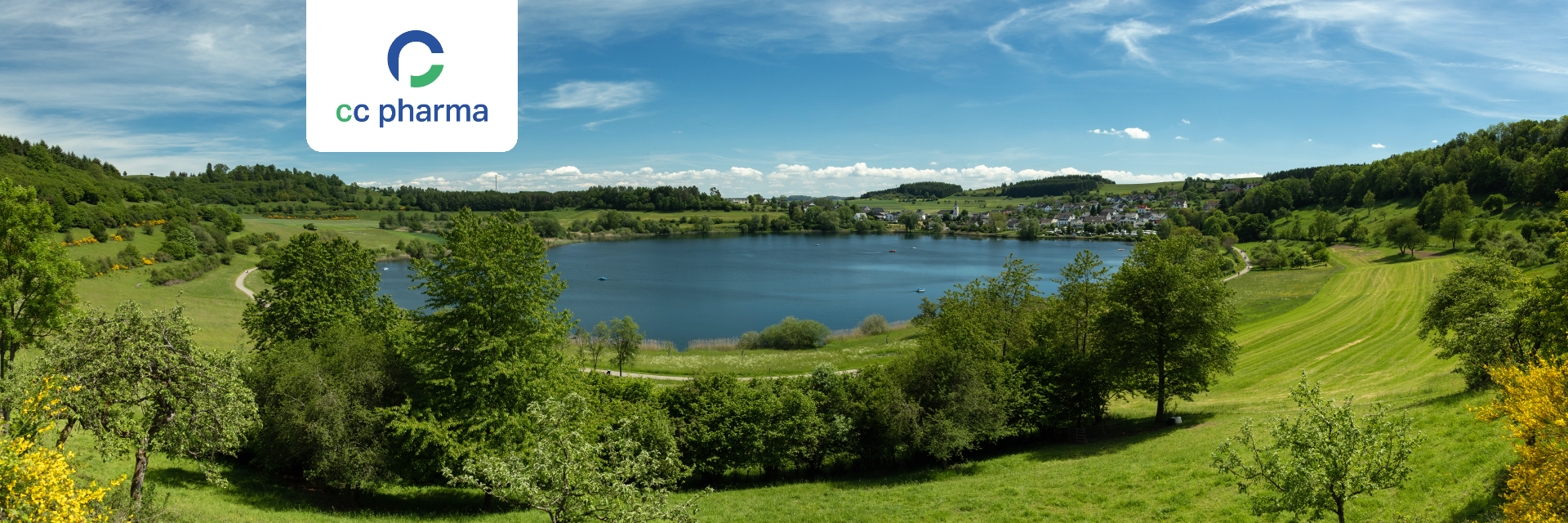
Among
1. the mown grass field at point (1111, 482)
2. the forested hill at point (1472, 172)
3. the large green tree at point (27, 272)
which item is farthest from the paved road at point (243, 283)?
the forested hill at point (1472, 172)

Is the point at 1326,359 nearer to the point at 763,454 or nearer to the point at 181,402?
the point at 763,454

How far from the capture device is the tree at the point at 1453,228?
71.6 m

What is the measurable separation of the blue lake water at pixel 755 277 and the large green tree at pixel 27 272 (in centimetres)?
2607

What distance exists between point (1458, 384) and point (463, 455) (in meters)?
30.9

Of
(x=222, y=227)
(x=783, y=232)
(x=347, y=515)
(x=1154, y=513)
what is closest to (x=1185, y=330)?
(x=1154, y=513)

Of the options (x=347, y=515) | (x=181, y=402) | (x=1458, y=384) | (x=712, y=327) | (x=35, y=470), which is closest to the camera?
(x=35, y=470)

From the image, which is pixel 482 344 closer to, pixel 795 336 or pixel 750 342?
pixel 795 336

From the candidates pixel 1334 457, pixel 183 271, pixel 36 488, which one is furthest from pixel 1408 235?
pixel 183 271

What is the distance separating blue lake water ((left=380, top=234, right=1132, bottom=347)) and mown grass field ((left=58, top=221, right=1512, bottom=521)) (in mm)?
26928

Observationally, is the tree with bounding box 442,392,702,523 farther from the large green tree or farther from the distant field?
the distant field

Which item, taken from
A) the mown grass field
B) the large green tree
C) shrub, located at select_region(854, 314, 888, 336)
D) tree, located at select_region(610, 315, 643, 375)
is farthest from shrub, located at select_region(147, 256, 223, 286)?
shrub, located at select_region(854, 314, 888, 336)

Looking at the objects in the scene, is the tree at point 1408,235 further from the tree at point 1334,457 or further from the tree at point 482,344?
the tree at point 482,344

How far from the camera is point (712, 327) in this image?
62.5 m

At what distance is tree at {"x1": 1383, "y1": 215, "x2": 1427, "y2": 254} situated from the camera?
238ft
